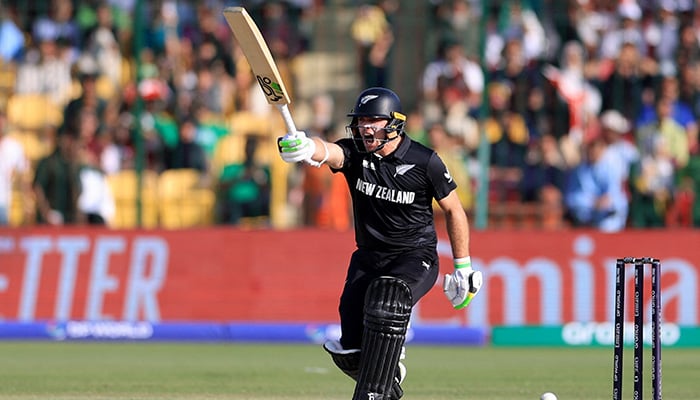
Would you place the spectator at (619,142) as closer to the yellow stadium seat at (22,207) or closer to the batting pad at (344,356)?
the yellow stadium seat at (22,207)

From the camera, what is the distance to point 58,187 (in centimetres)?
1388

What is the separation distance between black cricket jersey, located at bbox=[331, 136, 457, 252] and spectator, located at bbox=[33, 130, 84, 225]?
705 cm

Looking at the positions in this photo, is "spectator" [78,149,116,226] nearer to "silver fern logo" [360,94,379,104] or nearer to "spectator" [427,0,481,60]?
"spectator" [427,0,481,60]

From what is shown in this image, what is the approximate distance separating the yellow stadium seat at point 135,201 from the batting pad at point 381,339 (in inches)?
289

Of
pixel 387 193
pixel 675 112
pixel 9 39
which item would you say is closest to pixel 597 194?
pixel 675 112

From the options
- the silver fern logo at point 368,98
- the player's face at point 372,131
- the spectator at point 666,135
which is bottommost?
the player's face at point 372,131

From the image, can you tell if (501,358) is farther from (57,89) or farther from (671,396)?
(57,89)

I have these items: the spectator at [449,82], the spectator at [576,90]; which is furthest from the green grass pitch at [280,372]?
the spectator at [449,82]

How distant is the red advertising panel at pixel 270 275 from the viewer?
1354cm

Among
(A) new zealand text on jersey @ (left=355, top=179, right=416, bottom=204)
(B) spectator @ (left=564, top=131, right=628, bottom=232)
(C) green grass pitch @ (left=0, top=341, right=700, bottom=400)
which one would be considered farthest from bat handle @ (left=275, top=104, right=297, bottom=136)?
(B) spectator @ (left=564, top=131, right=628, bottom=232)

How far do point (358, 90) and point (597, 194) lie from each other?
302 cm

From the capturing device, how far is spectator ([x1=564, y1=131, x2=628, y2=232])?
13852 millimetres

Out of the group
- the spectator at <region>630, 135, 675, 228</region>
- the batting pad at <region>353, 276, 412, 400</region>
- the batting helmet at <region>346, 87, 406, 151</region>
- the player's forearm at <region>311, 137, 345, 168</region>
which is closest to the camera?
the batting pad at <region>353, 276, 412, 400</region>

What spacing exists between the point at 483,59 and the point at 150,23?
3.92 metres
